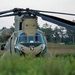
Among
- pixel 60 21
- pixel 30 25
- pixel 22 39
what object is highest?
pixel 60 21

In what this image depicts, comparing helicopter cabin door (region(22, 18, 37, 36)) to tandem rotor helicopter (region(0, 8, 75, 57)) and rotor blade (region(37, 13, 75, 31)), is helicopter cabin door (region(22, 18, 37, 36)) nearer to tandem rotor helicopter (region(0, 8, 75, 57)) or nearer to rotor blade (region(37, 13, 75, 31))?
tandem rotor helicopter (region(0, 8, 75, 57))

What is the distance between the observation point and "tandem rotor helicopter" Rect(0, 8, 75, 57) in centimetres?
1503

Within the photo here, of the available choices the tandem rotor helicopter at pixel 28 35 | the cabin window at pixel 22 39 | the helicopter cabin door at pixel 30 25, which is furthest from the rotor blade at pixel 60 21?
the cabin window at pixel 22 39

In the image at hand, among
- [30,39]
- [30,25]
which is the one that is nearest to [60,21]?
[30,39]

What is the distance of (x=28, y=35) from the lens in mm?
16141

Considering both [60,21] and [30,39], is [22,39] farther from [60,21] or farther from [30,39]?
[60,21]

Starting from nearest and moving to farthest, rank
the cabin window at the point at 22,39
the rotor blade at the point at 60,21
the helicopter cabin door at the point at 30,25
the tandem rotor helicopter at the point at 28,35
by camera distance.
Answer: the rotor blade at the point at 60,21 → the tandem rotor helicopter at the point at 28,35 → the cabin window at the point at 22,39 → the helicopter cabin door at the point at 30,25

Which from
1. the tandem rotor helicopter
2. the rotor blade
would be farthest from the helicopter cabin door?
the rotor blade

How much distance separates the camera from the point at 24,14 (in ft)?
56.2

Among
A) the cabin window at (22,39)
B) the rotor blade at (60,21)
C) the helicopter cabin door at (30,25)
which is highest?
the rotor blade at (60,21)

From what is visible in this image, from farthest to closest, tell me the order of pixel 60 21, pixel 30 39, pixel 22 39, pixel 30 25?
1. pixel 30 25
2. pixel 22 39
3. pixel 30 39
4. pixel 60 21

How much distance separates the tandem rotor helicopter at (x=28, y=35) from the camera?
1503cm

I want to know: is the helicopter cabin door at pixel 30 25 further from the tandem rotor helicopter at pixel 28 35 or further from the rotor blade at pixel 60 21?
the rotor blade at pixel 60 21

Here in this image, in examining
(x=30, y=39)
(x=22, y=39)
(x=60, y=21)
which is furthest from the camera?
(x=22, y=39)
